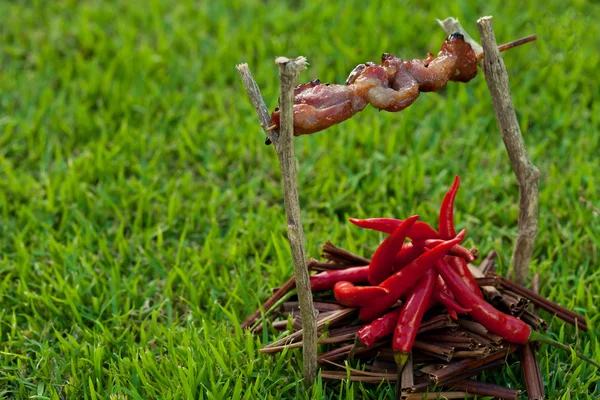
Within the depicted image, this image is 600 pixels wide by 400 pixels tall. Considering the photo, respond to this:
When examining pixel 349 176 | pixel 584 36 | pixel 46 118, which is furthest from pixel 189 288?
pixel 584 36

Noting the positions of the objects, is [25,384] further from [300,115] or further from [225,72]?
[225,72]

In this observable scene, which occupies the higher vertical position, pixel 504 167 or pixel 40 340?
pixel 504 167

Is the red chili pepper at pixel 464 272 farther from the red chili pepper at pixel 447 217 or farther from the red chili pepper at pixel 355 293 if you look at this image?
the red chili pepper at pixel 355 293

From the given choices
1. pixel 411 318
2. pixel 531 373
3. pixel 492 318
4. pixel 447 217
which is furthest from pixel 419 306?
pixel 531 373

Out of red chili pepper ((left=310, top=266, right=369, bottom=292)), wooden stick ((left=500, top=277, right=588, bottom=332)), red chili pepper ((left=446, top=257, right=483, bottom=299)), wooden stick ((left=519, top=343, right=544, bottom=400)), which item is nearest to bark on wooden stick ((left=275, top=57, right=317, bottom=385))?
red chili pepper ((left=310, top=266, right=369, bottom=292))

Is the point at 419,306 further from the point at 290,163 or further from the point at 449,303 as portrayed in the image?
the point at 290,163

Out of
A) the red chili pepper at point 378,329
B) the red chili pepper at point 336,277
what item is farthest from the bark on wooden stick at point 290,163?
the red chili pepper at point 336,277

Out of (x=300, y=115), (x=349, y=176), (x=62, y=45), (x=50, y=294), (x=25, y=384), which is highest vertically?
(x=62, y=45)
